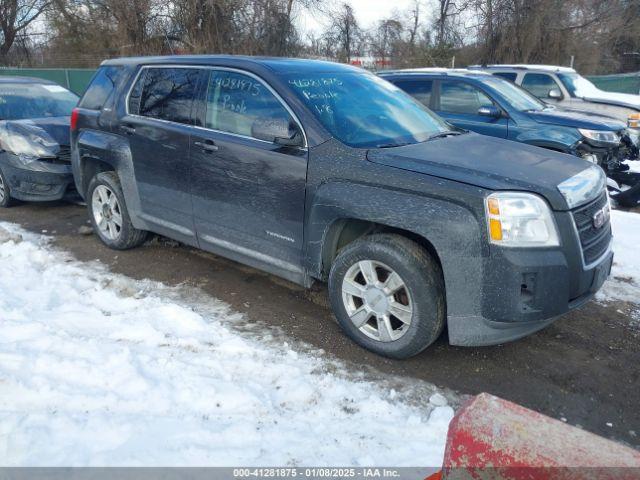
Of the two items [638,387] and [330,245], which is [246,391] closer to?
[330,245]

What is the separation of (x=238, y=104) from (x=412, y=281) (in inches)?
77.1

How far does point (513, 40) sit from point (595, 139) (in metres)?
19.7

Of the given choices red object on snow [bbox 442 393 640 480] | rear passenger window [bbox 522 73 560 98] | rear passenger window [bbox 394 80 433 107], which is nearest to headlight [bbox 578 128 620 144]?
rear passenger window [bbox 394 80 433 107]

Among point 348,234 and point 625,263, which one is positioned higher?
point 348,234

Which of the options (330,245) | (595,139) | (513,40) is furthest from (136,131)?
(513,40)

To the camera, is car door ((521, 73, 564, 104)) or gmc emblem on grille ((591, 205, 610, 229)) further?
car door ((521, 73, 564, 104))

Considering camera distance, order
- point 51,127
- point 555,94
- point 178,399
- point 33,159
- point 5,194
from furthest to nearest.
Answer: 1. point 555,94
2. point 5,194
3. point 51,127
4. point 33,159
5. point 178,399

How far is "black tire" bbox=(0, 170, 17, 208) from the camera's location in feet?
23.2

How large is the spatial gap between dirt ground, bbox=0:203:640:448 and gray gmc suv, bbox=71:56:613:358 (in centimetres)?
29

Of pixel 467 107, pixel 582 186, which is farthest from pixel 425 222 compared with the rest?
pixel 467 107

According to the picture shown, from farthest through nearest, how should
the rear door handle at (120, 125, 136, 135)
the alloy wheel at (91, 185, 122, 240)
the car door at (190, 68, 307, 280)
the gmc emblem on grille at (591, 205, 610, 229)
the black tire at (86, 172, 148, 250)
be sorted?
the alloy wheel at (91, 185, 122, 240) < the black tire at (86, 172, 148, 250) < the rear door handle at (120, 125, 136, 135) < the car door at (190, 68, 307, 280) < the gmc emblem on grille at (591, 205, 610, 229)

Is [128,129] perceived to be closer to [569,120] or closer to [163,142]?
[163,142]

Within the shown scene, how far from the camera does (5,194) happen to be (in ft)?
23.5

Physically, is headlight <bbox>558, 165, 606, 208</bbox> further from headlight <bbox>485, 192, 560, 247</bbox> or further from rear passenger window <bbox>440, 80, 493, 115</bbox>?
rear passenger window <bbox>440, 80, 493, 115</bbox>
